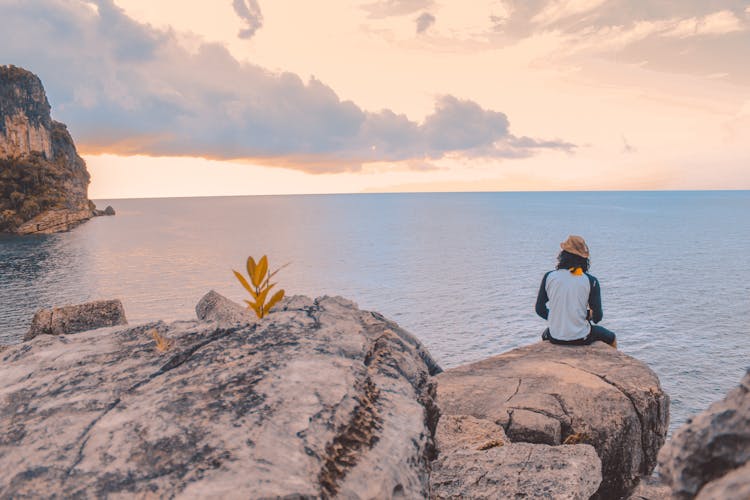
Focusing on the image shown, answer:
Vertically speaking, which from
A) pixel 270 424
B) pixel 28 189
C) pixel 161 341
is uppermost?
pixel 28 189

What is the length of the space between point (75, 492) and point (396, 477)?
1.71 m

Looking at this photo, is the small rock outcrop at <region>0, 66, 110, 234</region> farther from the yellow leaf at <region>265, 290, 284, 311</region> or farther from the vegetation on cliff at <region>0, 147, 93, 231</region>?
the yellow leaf at <region>265, 290, 284, 311</region>

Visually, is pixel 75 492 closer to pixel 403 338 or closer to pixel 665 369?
pixel 403 338

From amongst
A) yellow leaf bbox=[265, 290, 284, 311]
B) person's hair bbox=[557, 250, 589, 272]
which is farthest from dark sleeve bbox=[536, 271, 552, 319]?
yellow leaf bbox=[265, 290, 284, 311]

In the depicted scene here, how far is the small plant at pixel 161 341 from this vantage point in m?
3.80

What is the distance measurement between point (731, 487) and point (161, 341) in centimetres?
369

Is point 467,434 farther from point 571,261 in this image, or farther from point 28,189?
point 28,189

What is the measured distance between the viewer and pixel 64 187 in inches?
5384

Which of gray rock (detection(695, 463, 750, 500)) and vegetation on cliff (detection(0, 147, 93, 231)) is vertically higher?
vegetation on cliff (detection(0, 147, 93, 231))

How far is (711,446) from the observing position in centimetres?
189

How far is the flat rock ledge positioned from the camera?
5.97 ft

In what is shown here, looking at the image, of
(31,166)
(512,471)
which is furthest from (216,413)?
(31,166)

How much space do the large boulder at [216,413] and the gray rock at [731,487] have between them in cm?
166

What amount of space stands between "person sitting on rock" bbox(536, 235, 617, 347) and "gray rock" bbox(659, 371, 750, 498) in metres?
7.52
